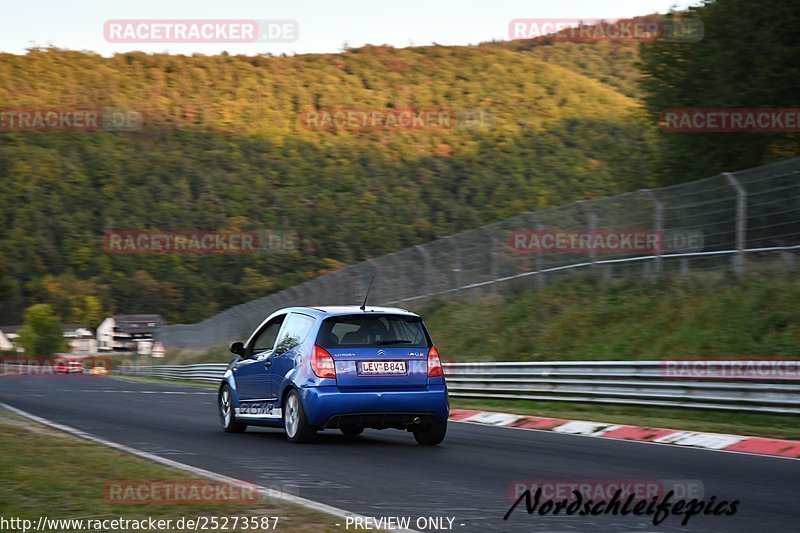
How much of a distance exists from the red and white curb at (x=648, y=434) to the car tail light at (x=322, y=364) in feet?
11.5

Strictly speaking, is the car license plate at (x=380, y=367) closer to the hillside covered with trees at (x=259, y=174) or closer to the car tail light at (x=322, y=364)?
the car tail light at (x=322, y=364)

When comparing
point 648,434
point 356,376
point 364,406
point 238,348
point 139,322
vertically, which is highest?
point 139,322

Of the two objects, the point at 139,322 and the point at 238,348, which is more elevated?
the point at 139,322

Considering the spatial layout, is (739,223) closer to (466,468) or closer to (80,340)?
(466,468)

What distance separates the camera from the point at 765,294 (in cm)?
1770

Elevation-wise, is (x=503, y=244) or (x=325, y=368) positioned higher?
(x=503, y=244)

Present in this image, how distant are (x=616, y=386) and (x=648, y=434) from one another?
403 cm

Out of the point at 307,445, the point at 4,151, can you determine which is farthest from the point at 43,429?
the point at 4,151

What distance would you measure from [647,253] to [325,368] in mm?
11273

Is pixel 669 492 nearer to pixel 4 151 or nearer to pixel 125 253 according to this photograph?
pixel 125 253

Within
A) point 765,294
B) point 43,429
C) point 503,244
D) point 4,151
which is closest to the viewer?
point 43,429

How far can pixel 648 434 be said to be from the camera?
1259cm

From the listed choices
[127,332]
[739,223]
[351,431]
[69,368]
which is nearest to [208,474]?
[351,431]

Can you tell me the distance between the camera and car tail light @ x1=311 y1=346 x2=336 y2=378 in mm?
11336
